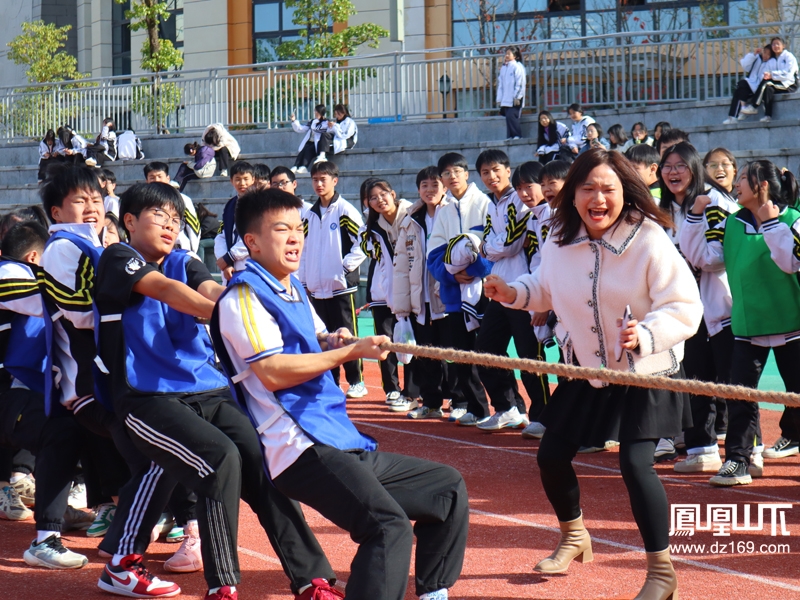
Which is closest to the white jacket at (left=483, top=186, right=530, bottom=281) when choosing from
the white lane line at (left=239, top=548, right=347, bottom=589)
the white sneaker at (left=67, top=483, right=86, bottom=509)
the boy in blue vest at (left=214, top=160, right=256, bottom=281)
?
the boy in blue vest at (left=214, top=160, right=256, bottom=281)

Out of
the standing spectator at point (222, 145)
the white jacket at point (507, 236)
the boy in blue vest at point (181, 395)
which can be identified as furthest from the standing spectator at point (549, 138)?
the boy in blue vest at point (181, 395)

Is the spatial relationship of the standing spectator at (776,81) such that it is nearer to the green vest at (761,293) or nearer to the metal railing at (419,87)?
the metal railing at (419,87)

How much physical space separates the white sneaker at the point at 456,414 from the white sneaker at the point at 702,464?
2396mm

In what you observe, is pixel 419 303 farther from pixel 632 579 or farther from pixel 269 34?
pixel 269 34

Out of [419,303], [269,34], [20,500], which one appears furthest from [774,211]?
[269,34]

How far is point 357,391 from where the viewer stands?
9547 mm

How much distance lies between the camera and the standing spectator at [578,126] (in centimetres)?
1477

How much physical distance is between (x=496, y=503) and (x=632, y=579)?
142 centimetres

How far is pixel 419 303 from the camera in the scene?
820 cm

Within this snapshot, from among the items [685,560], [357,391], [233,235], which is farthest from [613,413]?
[233,235]

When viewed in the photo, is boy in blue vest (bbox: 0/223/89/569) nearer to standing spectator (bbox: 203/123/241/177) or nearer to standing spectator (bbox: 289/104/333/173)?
standing spectator (bbox: 289/104/333/173)

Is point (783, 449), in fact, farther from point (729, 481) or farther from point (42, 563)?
point (42, 563)

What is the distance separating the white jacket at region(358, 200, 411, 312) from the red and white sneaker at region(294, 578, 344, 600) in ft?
Result: 15.4

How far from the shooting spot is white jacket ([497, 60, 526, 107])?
53.1ft
